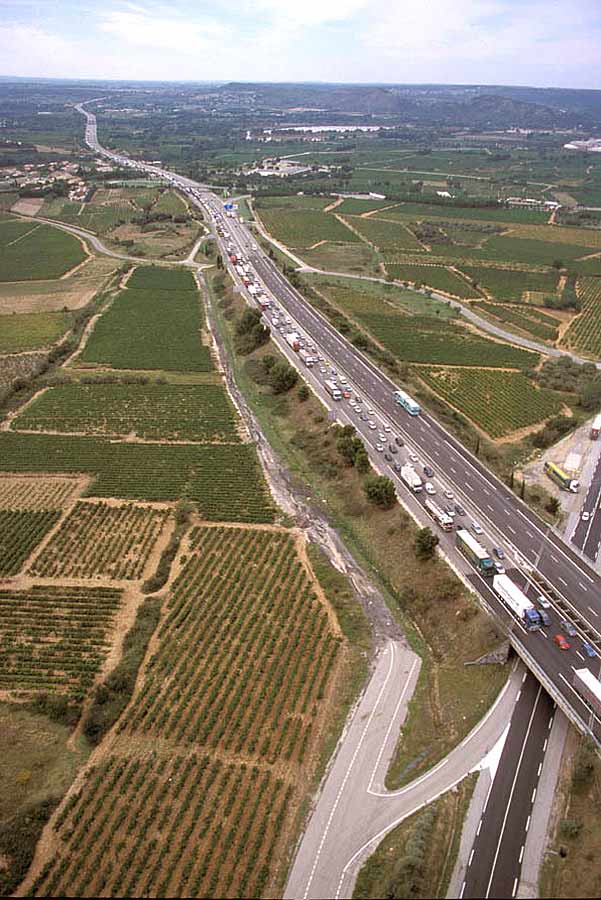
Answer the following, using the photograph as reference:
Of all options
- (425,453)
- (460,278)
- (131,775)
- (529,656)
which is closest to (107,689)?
(131,775)

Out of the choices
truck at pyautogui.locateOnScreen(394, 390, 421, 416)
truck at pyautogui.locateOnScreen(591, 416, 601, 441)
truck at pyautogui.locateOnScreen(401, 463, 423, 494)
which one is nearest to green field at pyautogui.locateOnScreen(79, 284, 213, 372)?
truck at pyautogui.locateOnScreen(394, 390, 421, 416)

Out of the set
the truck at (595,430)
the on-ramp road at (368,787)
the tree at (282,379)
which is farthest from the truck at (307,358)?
the on-ramp road at (368,787)

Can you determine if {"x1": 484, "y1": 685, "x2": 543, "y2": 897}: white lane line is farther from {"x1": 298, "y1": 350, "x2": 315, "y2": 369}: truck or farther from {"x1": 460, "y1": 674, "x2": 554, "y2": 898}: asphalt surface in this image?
{"x1": 298, "y1": 350, "x2": 315, "y2": 369}: truck

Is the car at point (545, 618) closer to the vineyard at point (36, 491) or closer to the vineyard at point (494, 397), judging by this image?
the vineyard at point (494, 397)

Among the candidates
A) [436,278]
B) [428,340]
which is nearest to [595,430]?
[428,340]

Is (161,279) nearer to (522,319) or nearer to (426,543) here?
(522,319)

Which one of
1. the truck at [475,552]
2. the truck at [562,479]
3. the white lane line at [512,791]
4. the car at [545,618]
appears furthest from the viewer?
the truck at [562,479]
